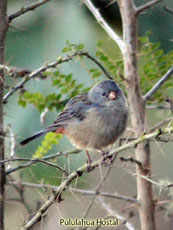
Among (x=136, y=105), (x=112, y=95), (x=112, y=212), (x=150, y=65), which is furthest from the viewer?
(x=112, y=95)

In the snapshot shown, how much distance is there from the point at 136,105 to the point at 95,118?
27.7 inches

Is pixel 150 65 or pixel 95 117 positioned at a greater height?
pixel 150 65

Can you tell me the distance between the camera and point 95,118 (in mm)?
4391

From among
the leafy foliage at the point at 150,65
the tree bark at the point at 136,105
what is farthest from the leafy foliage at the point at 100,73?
the tree bark at the point at 136,105

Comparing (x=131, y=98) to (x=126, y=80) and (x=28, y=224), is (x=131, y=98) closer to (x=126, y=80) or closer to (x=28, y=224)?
(x=126, y=80)

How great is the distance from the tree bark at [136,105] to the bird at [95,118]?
499 mm

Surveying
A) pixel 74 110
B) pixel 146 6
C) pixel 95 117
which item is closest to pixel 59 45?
pixel 74 110

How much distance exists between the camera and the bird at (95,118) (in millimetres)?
4277

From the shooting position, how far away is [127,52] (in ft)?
12.4

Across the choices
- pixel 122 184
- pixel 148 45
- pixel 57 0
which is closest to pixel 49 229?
pixel 122 184

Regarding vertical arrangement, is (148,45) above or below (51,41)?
below

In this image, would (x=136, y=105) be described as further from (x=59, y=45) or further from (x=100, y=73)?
(x=59, y=45)

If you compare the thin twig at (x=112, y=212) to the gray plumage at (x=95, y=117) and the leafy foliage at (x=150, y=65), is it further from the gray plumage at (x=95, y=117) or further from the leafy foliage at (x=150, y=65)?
the leafy foliage at (x=150, y=65)

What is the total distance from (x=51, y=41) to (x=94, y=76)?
6.61ft
